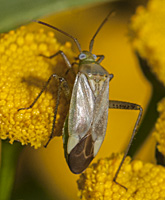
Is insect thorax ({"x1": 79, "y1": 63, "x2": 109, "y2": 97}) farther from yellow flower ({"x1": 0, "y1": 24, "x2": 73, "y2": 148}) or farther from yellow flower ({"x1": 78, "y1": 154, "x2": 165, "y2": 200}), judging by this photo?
yellow flower ({"x1": 78, "y1": 154, "x2": 165, "y2": 200})

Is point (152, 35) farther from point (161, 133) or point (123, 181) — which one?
point (123, 181)

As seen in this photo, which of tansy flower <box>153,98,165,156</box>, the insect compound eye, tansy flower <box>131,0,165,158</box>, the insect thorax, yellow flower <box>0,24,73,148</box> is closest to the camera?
yellow flower <box>0,24,73,148</box>

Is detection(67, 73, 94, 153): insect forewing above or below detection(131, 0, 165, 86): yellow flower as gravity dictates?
below

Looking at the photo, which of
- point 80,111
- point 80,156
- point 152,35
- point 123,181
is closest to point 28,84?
point 80,111

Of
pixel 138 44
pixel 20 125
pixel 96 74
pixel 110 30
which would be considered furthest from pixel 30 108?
pixel 110 30

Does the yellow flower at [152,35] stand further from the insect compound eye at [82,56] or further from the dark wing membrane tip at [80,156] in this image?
the dark wing membrane tip at [80,156]

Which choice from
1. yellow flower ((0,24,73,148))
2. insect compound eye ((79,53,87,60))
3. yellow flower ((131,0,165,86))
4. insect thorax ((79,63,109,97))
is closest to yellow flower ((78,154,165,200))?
yellow flower ((0,24,73,148))
